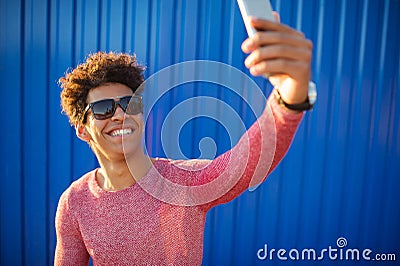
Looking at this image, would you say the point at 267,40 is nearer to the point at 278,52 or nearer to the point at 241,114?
the point at 278,52

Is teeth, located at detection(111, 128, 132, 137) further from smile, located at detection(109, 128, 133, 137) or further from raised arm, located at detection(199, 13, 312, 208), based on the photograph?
raised arm, located at detection(199, 13, 312, 208)

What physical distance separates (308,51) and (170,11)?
231 cm

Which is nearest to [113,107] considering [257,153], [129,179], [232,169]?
[129,179]

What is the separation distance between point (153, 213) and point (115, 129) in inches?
15.1

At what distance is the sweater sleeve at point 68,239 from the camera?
156 cm

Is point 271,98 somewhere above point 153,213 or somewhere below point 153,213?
above

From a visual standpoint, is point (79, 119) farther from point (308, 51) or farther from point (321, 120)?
point (321, 120)

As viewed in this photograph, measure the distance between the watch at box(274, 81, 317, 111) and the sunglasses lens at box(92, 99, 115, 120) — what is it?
34.3 inches

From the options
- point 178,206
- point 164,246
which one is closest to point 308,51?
point 178,206

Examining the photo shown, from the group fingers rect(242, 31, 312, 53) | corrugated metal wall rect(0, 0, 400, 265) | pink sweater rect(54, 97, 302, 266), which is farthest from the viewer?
corrugated metal wall rect(0, 0, 400, 265)

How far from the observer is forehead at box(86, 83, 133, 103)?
5.32 ft

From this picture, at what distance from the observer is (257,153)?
3.37ft

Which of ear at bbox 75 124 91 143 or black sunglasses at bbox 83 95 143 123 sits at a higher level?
black sunglasses at bbox 83 95 143 123

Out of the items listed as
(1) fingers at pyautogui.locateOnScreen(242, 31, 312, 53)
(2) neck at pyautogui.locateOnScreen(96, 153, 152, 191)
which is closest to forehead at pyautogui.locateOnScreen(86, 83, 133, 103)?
(2) neck at pyautogui.locateOnScreen(96, 153, 152, 191)
